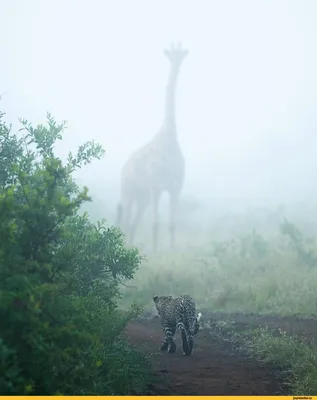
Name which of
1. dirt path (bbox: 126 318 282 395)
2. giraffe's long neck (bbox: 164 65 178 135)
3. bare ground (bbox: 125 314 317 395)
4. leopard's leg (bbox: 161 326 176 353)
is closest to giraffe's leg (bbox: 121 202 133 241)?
giraffe's long neck (bbox: 164 65 178 135)

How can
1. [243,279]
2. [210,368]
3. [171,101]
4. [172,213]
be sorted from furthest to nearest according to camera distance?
[171,101]
[172,213]
[243,279]
[210,368]

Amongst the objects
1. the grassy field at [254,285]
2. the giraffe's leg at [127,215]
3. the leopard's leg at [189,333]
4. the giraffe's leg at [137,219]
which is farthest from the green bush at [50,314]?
the giraffe's leg at [127,215]

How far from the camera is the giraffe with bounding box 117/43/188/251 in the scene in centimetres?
2430

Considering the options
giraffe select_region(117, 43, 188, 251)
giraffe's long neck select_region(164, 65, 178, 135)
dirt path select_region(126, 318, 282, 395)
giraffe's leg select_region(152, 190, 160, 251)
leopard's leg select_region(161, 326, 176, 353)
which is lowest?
dirt path select_region(126, 318, 282, 395)

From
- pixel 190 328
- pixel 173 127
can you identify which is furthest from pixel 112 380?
pixel 173 127

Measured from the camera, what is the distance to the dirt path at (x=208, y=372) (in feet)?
23.5

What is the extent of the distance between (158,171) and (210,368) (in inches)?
642

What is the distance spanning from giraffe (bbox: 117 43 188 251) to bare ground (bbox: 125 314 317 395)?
12.7 metres

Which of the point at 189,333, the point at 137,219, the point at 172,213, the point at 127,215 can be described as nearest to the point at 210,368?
the point at 189,333

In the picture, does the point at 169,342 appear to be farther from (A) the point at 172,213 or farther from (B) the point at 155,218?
(A) the point at 172,213

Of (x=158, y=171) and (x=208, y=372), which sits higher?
(x=158, y=171)

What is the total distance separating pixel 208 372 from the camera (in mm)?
8125

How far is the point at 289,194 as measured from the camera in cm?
4519

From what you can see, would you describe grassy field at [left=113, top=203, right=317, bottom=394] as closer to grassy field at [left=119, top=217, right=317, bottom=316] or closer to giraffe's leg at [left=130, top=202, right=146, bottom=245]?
grassy field at [left=119, top=217, right=317, bottom=316]
